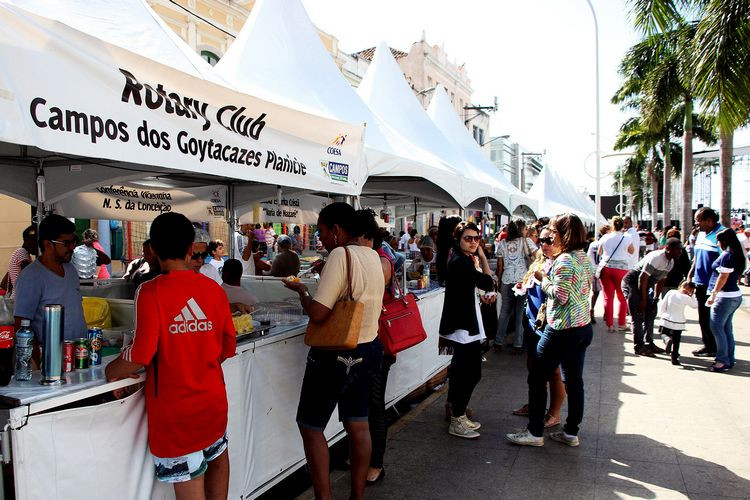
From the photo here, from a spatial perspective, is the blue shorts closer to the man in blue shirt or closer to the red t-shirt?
the red t-shirt

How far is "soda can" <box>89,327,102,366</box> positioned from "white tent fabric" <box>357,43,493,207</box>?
615cm

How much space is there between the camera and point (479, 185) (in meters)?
9.16

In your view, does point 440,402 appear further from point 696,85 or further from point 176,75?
point 696,85

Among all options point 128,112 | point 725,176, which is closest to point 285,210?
point 128,112

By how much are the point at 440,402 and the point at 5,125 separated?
4801 millimetres

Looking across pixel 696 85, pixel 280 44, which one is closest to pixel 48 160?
pixel 280 44

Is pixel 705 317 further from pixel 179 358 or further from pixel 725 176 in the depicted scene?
pixel 725 176

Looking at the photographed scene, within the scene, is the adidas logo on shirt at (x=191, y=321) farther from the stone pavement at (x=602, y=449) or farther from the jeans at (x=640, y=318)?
the jeans at (x=640, y=318)

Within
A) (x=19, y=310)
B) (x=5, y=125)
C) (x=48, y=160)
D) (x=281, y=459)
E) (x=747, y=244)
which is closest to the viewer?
(x=5, y=125)

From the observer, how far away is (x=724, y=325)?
6.83m

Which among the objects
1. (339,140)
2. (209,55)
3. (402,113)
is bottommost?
(339,140)

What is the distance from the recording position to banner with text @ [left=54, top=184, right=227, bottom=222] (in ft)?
21.0

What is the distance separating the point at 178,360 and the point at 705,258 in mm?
7078

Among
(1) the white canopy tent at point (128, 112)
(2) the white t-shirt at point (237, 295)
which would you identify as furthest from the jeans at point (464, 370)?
(2) the white t-shirt at point (237, 295)
